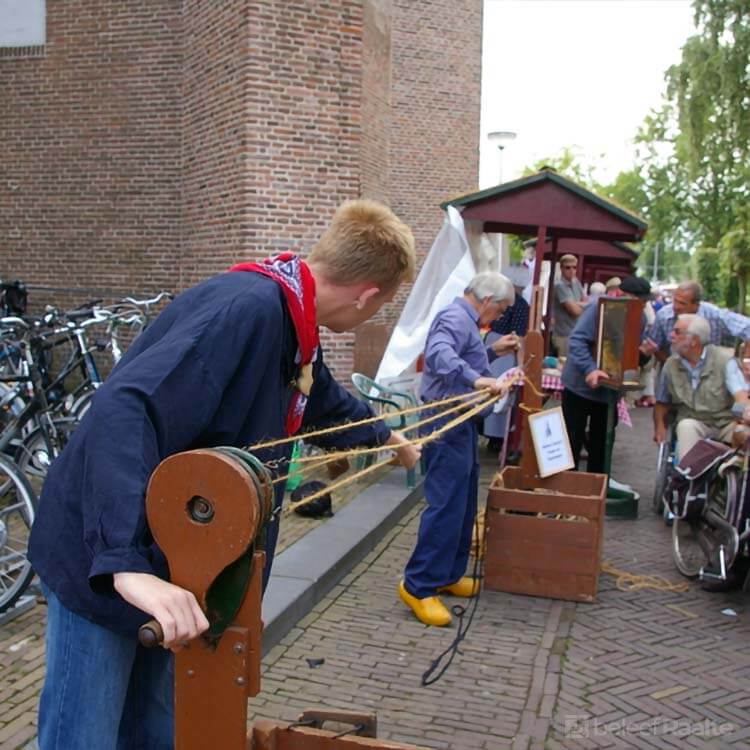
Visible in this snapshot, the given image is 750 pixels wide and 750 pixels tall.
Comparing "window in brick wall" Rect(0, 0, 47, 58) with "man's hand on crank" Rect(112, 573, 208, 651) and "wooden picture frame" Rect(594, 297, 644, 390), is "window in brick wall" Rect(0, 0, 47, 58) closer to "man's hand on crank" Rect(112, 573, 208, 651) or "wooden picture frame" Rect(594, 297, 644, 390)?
"wooden picture frame" Rect(594, 297, 644, 390)

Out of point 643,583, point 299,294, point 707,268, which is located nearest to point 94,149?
point 643,583

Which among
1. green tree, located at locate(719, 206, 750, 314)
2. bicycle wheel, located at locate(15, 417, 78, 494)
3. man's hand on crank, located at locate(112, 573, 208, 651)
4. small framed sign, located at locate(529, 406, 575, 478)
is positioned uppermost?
green tree, located at locate(719, 206, 750, 314)

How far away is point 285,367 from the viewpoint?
198 cm

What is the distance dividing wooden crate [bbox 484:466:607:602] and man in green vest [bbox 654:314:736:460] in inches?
50.0

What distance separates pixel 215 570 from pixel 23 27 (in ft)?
42.9

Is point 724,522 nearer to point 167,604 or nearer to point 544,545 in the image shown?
point 544,545

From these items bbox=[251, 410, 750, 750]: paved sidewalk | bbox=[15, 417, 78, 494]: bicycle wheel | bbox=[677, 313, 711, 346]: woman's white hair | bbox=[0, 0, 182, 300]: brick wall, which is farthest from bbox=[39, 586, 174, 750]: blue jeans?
bbox=[0, 0, 182, 300]: brick wall

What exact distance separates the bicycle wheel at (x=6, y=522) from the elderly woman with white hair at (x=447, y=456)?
203 cm

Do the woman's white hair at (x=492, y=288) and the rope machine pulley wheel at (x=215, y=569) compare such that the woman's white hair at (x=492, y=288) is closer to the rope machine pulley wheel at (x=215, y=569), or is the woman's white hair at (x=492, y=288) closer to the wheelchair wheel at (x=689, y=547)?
the wheelchair wheel at (x=689, y=547)

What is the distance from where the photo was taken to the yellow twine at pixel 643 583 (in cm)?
545

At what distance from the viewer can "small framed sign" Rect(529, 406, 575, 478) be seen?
5371mm

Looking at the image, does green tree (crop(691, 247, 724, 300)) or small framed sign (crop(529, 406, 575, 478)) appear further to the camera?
green tree (crop(691, 247, 724, 300))

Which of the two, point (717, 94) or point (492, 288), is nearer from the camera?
point (492, 288)

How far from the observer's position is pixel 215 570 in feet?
4.80
